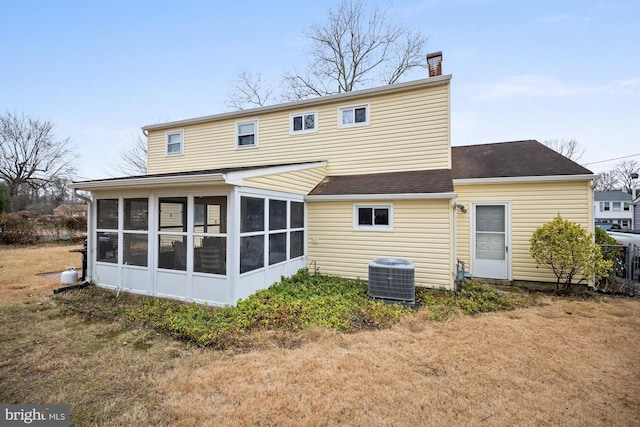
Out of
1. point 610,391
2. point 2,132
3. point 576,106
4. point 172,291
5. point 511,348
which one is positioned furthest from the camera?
point 2,132

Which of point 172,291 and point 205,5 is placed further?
point 205,5

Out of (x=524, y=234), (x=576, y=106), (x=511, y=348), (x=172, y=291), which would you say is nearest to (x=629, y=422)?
(x=511, y=348)

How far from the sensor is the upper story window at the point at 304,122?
941 cm

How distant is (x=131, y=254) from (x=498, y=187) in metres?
9.58

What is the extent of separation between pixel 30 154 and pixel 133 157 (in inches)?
583

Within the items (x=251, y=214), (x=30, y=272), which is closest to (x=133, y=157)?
(x=30, y=272)

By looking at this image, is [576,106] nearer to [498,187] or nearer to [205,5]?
[498,187]

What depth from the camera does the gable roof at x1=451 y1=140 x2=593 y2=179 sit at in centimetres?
738

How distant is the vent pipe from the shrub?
5.38 m

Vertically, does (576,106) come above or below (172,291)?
above

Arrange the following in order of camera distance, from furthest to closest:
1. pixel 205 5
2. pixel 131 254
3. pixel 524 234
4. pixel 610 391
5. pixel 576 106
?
pixel 576 106 < pixel 205 5 < pixel 524 234 < pixel 131 254 < pixel 610 391

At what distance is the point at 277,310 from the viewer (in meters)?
5.09

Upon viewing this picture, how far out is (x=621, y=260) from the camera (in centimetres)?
791

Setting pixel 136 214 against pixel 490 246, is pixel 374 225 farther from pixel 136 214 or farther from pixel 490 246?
pixel 136 214
